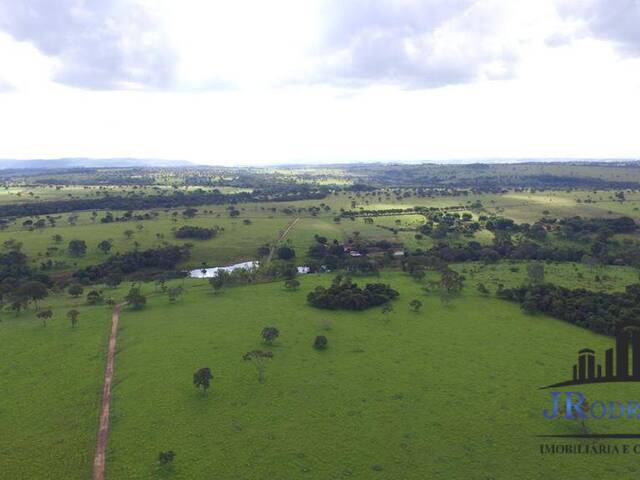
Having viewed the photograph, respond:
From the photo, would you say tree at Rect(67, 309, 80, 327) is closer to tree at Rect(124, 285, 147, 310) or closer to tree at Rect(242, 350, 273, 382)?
tree at Rect(124, 285, 147, 310)

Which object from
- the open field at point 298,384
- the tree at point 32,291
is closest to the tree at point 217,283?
the open field at point 298,384

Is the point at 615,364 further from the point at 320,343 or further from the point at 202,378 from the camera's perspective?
the point at 202,378

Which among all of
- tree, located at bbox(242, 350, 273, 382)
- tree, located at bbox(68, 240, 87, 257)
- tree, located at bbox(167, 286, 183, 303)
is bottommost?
tree, located at bbox(242, 350, 273, 382)

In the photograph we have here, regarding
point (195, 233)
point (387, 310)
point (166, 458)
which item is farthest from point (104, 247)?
point (166, 458)

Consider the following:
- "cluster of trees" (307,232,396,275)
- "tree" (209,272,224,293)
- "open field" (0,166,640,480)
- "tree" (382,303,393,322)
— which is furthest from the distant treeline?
"tree" (209,272,224,293)

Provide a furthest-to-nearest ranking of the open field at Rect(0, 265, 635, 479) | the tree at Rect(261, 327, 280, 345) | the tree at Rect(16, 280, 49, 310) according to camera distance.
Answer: the tree at Rect(16, 280, 49, 310) < the tree at Rect(261, 327, 280, 345) < the open field at Rect(0, 265, 635, 479)

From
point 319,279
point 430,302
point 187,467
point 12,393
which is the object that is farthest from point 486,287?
point 12,393
